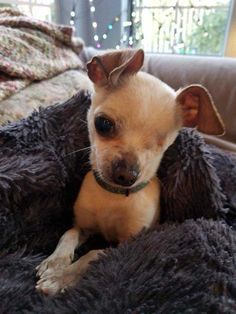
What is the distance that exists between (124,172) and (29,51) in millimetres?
971

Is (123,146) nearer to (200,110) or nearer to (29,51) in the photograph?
(200,110)

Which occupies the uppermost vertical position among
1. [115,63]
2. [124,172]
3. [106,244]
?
[115,63]

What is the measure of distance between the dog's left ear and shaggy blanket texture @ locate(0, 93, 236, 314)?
136mm

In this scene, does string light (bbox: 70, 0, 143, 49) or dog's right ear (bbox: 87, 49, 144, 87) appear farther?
string light (bbox: 70, 0, 143, 49)

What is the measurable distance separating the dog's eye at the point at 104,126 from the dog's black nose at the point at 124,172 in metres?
0.09

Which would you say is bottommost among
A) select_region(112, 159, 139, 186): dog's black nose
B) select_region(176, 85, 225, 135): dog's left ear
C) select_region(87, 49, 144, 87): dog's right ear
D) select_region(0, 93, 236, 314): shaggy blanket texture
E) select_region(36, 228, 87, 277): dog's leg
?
select_region(36, 228, 87, 277): dog's leg

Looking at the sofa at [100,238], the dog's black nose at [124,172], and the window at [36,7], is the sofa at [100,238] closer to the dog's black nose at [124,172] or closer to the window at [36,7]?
the dog's black nose at [124,172]

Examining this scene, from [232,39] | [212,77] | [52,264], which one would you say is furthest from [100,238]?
[232,39]

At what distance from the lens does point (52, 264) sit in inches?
34.4

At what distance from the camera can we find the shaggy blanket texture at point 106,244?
2.28 feet

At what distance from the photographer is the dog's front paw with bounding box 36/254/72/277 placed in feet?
2.79

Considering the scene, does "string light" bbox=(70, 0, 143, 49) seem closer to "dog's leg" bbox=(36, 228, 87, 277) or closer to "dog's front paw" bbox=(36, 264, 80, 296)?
"dog's leg" bbox=(36, 228, 87, 277)

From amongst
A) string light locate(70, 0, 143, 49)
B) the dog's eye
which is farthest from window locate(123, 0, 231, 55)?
the dog's eye

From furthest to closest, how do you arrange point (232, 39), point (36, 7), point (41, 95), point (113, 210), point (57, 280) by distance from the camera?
point (36, 7) → point (232, 39) → point (41, 95) → point (113, 210) → point (57, 280)
